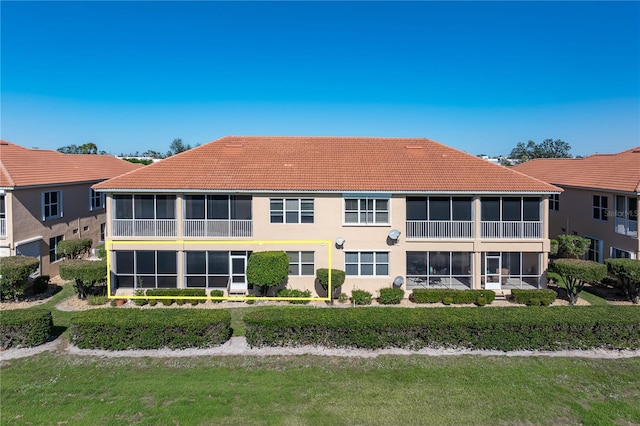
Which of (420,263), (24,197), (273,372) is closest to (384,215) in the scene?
(420,263)

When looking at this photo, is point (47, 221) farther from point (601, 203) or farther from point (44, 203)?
point (601, 203)

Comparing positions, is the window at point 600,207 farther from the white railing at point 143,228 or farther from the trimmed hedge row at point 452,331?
the white railing at point 143,228

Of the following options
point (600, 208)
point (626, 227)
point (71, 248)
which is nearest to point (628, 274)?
point (626, 227)

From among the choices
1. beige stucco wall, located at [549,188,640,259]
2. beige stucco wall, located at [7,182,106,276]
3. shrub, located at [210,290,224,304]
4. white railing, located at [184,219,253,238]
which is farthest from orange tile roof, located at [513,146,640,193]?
beige stucco wall, located at [7,182,106,276]

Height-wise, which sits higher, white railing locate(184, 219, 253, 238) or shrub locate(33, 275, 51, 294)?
white railing locate(184, 219, 253, 238)

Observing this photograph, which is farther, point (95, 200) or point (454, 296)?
point (95, 200)

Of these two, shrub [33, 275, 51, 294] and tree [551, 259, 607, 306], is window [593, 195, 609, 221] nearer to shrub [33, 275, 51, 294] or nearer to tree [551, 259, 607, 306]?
tree [551, 259, 607, 306]
